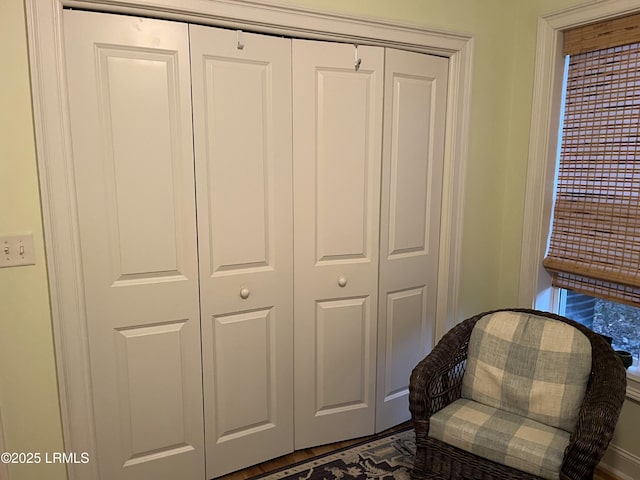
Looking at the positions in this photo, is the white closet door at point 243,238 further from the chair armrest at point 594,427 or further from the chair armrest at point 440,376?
the chair armrest at point 594,427

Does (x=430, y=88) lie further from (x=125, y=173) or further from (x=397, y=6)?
(x=125, y=173)

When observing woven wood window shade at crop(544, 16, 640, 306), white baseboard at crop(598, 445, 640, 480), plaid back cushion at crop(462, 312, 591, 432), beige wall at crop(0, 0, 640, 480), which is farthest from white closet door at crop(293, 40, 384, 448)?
white baseboard at crop(598, 445, 640, 480)

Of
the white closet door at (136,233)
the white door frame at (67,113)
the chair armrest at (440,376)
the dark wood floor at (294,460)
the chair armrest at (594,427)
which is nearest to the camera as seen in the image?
the chair armrest at (594,427)

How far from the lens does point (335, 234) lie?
219 cm

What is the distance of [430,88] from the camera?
2.30 metres

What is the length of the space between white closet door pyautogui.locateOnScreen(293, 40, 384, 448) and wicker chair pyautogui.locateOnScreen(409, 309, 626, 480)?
0.48m

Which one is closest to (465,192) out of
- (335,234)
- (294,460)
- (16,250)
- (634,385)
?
(335,234)

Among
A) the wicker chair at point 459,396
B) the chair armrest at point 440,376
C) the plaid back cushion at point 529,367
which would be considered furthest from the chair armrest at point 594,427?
the chair armrest at point 440,376

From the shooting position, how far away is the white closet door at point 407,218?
2.24 m

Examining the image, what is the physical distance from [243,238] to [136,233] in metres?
0.43

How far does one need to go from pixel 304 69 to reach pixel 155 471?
6.04ft

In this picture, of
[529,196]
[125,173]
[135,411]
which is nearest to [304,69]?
[125,173]

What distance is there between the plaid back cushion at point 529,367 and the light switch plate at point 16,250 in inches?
70.1

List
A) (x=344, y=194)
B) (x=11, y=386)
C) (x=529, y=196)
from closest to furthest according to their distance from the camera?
(x=11, y=386) < (x=344, y=194) < (x=529, y=196)
